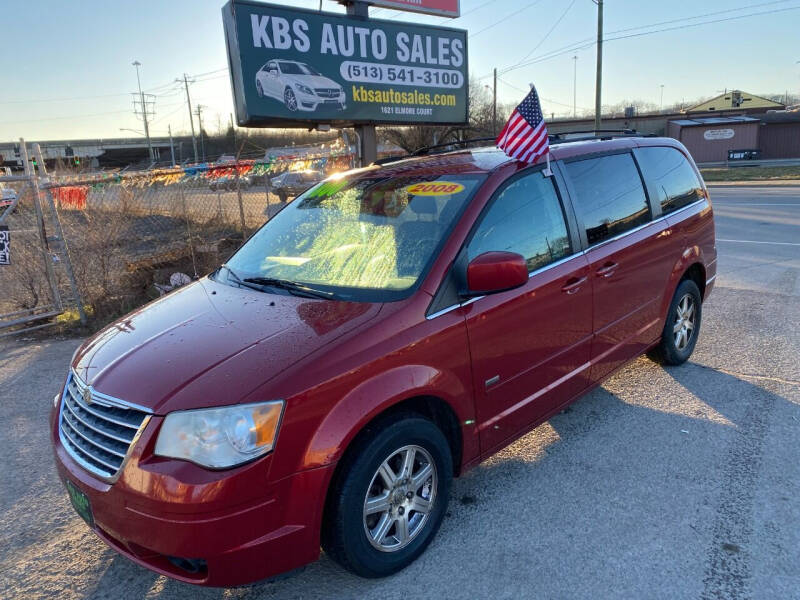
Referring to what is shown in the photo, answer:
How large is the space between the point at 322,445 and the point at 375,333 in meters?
0.52

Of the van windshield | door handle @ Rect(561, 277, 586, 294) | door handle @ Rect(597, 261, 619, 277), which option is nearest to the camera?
the van windshield

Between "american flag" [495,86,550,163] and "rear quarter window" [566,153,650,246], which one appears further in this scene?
"rear quarter window" [566,153,650,246]

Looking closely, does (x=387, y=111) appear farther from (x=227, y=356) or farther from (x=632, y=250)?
(x=227, y=356)

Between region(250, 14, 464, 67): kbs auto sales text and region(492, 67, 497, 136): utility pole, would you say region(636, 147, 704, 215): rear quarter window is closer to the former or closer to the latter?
region(250, 14, 464, 67): kbs auto sales text

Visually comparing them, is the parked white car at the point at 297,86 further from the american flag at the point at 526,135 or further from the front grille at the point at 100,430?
the front grille at the point at 100,430

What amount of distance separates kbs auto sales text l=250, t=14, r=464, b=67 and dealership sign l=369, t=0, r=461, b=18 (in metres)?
0.48

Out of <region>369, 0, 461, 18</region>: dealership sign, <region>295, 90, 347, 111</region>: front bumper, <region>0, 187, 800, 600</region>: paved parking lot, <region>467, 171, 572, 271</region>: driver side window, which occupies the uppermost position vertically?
<region>369, 0, 461, 18</region>: dealership sign

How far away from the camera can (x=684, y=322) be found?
15.4 feet

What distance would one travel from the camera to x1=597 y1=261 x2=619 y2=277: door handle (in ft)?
11.6

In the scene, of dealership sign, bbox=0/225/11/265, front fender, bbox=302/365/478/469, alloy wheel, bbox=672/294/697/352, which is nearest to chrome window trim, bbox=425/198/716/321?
front fender, bbox=302/365/478/469

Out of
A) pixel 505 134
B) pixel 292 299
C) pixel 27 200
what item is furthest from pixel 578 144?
pixel 27 200

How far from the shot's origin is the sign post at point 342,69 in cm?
692

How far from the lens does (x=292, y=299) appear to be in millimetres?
2828

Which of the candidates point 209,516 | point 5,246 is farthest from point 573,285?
point 5,246
